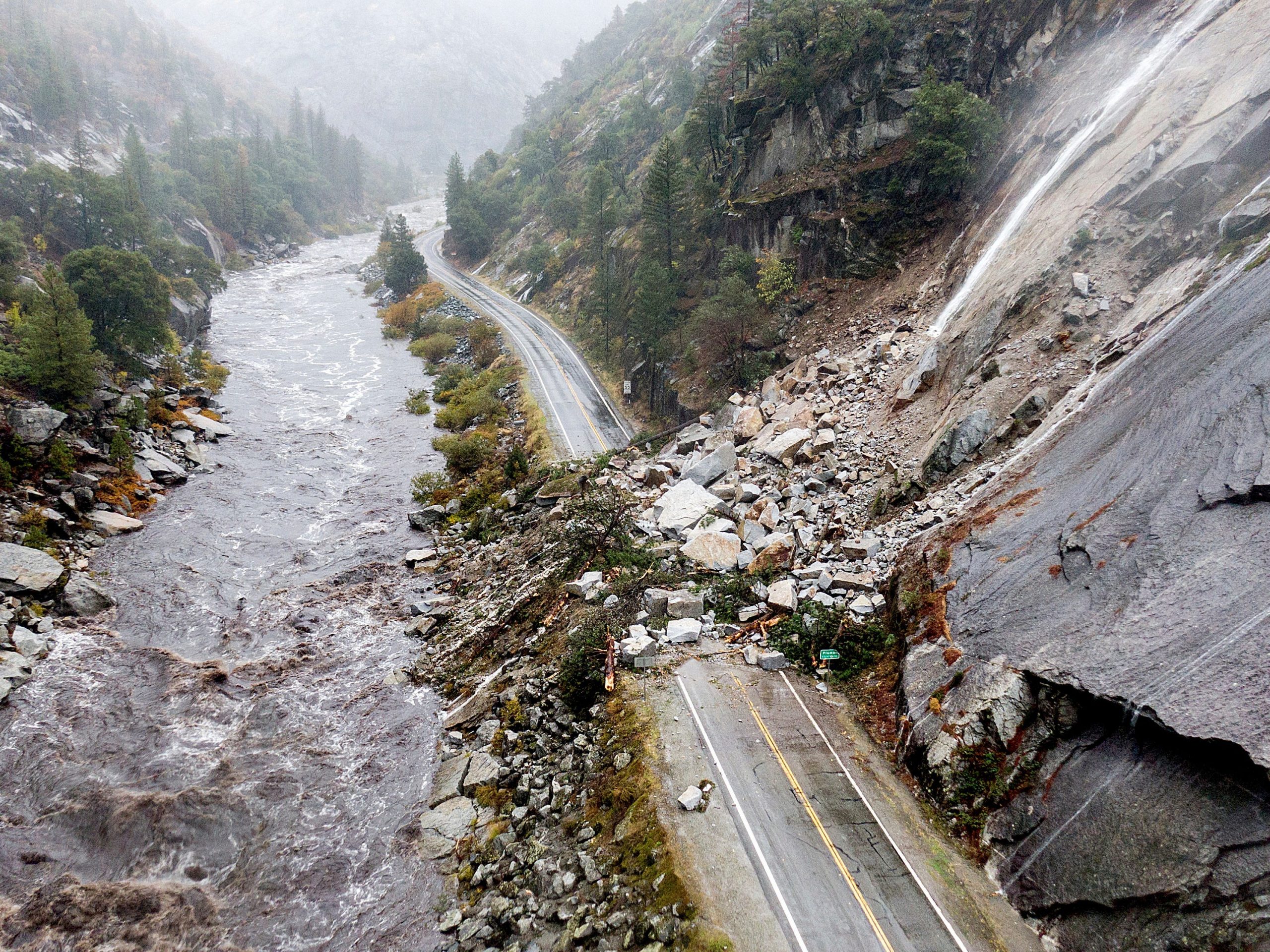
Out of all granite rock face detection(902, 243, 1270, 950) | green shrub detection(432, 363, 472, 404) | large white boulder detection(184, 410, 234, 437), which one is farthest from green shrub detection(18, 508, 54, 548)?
→ granite rock face detection(902, 243, 1270, 950)

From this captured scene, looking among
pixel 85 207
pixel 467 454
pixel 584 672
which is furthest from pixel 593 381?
pixel 85 207

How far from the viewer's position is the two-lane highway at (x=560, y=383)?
4431 cm

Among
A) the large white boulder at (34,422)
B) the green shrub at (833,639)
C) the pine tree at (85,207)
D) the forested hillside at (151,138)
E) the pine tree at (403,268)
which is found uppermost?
the forested hillside at (151,138)

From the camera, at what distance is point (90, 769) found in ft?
61.5

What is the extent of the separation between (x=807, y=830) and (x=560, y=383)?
147ft

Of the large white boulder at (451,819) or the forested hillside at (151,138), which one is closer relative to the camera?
the large white boulder at (451,819)

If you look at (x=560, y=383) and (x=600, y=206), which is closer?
(x=560, y=383)

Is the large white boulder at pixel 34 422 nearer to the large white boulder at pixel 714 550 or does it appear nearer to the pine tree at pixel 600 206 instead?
the large white boulder at pixel 714 550

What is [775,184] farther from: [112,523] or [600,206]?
[112,523]

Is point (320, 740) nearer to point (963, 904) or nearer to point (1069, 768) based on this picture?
point (963, 904)

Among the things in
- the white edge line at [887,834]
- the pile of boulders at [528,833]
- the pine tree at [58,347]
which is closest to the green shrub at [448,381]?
the pine tree at [58,347]

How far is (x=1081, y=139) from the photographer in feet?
97.3

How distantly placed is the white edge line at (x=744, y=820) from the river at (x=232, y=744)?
25.5 feet

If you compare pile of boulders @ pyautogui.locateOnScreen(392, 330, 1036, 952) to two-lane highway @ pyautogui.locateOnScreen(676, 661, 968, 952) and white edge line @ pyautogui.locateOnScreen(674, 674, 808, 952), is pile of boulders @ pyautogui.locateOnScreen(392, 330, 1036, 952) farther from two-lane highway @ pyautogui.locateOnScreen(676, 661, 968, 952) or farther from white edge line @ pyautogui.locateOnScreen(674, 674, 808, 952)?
two-lane highway @ pyautogui.locateOnScreen(676, 661, 968, 952)
